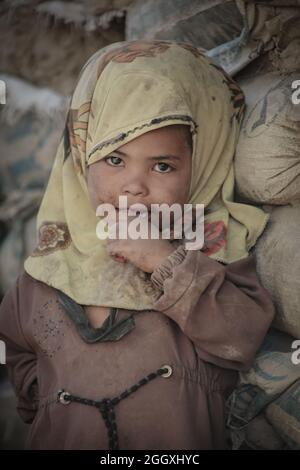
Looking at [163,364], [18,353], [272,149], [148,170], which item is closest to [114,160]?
[148,170]

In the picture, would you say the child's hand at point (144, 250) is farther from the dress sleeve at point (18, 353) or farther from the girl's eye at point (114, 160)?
the dress sleeve at point (18, 353)

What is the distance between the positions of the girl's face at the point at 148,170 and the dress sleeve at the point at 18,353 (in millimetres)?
424

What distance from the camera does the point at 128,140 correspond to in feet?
5.84

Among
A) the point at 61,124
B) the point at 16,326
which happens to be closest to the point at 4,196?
the point at 61,124

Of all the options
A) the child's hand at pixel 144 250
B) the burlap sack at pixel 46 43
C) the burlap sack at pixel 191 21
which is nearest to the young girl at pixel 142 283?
the child's hand at pixel 144 250

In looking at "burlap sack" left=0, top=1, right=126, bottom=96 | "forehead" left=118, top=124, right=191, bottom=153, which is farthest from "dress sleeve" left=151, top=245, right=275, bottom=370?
"burlap sack" left=0, top=1, right=126, bottom=96

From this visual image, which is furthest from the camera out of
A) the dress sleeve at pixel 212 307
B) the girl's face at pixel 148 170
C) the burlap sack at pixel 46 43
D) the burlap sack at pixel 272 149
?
the burlap sack at pixel 46 43

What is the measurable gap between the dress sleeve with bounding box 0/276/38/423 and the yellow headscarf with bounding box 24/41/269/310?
0.13 meters

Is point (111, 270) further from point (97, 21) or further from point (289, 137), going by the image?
point (97, 21)

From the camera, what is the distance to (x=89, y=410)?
174 centimetres

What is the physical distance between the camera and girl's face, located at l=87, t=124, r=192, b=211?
1795mm

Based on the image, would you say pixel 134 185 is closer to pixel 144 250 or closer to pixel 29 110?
pixel 144 250

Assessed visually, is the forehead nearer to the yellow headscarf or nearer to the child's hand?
the yellow headscarf

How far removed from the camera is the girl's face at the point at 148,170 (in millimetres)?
1795
